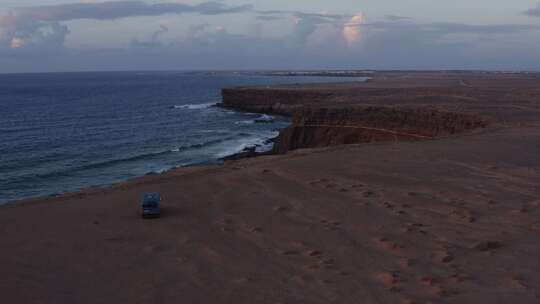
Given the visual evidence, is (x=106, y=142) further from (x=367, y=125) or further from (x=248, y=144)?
(x=367, y=125)

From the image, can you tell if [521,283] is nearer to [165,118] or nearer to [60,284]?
[60,284]

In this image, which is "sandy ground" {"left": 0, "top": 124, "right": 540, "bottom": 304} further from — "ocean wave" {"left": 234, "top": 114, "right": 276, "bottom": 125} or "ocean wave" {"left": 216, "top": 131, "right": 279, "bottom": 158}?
"ocean wave" {"left": 234, "top": 114, "right": 276, "bottom": 125}

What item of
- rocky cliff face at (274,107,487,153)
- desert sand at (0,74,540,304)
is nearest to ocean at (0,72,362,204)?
rocky cliff face at (274,107,487,153)

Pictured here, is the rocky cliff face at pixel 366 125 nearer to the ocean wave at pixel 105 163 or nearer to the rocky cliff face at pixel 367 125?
the rocky cliff face at pixel 367 125

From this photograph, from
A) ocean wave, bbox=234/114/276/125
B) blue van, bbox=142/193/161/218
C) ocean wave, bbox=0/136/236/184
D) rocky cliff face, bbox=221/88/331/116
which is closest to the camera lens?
blue van, bbox=142/193/161/218

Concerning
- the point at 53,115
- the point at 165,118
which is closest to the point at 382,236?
the point at 165,118

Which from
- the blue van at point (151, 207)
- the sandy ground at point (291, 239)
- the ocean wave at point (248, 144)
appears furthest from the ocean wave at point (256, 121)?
the blue van at point (151, 207)
